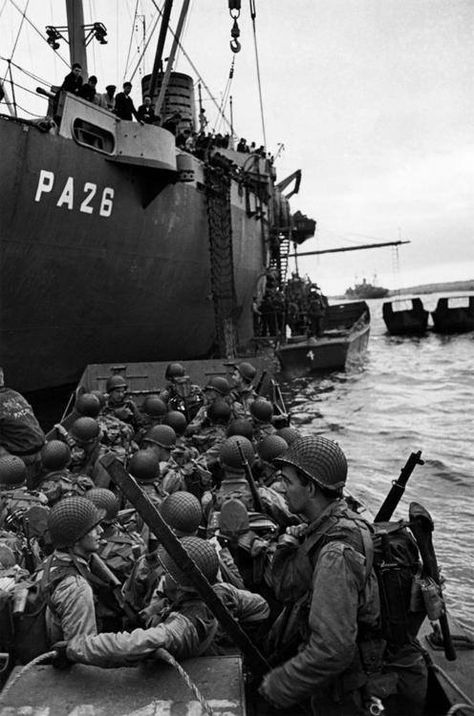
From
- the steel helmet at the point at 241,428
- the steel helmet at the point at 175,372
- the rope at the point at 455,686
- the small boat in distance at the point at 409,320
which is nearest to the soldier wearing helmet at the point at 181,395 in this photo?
the steel helmet at the point at 175,372

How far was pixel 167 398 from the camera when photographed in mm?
9734

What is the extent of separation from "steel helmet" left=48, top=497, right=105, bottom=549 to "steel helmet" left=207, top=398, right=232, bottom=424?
15.3 ft

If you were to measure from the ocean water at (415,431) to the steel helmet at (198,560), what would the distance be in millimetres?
4366

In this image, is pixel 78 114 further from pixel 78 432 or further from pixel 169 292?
pixel 78 432

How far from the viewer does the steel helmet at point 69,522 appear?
3.26 metres

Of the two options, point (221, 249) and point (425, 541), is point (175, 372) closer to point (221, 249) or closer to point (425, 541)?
point (221, 249)

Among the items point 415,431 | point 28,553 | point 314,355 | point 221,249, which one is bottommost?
point 415,431

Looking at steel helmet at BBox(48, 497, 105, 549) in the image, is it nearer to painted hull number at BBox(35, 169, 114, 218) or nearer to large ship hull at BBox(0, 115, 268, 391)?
large ship hull at BBox(0, 115, 268, 391)

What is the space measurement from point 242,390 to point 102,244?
5.19 metres

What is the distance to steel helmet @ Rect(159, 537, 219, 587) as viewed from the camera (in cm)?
275

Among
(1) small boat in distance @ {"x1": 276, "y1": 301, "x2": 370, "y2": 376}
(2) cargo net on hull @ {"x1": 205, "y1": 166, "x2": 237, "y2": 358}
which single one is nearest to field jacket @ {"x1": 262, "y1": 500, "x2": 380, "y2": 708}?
(2) cargo net on hull @ {"x1": 205, "y1": 166, "x2": 237, "y2": 358}

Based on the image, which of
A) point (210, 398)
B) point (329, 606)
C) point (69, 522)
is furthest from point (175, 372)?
point (329, 606)

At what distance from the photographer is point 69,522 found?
3.26 metres

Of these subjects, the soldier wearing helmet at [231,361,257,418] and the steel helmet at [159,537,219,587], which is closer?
the steel helmet at [159,537,219,587]
